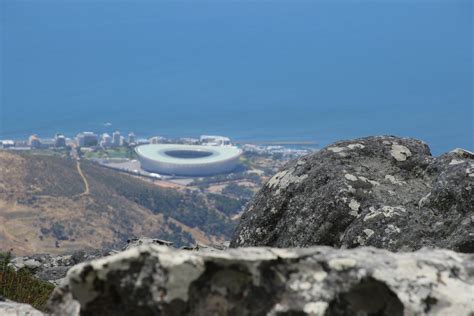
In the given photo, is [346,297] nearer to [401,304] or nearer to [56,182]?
[401,304]

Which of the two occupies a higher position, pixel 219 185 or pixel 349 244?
pixel 349 244

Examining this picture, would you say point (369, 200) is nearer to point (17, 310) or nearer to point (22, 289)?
point (17, 310)

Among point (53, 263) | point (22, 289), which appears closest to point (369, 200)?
point (22, 289)

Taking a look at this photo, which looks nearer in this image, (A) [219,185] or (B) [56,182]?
(B) [56,182]

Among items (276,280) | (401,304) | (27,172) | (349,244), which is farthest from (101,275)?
(27,172)

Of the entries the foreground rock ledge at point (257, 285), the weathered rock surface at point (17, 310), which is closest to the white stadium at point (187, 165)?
the weathered rock surface at point (17, 310)

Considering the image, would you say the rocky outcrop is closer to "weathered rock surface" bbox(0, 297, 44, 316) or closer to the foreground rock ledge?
"weathered rock surface" bbox(0, 297, 44, 316)

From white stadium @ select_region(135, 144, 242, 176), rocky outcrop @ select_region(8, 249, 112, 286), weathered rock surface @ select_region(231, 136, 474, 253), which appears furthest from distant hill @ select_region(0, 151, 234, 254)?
weathered rock surface @ select_region(231, 136, 474, 253)
